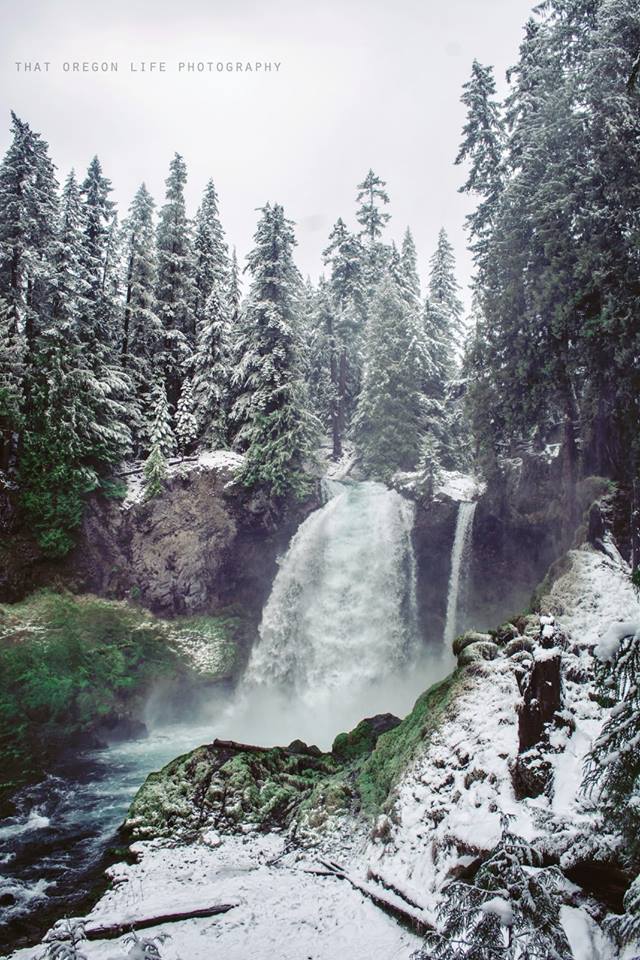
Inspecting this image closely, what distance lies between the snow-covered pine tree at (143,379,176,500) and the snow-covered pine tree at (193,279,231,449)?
6.01ft

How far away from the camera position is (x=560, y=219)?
54.2 feet

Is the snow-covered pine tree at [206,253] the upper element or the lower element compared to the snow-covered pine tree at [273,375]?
upper

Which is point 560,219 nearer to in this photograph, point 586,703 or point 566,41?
point 566,41

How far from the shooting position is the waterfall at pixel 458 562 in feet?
70.6

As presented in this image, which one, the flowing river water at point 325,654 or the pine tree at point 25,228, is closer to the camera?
the flowing river water at point 325,654

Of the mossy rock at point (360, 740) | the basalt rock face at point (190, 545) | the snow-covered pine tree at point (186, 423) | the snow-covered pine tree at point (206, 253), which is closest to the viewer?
the mossy rock at point (360, 740)

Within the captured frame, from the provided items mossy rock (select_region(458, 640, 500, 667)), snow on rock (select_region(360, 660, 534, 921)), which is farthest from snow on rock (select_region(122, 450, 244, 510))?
snow on rock (select_region(360, 660, 534, 921))

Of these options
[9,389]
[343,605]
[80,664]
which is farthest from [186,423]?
[80,664]

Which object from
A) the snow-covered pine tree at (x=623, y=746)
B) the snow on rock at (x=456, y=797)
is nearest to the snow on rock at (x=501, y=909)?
the snow-covered pine tree at (x=623, y=746)

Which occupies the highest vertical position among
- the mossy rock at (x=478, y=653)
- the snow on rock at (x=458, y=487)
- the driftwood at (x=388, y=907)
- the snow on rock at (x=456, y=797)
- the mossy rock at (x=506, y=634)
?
the snow on rock at (x=458, y=487)

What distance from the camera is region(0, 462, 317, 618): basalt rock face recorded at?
78.6ft

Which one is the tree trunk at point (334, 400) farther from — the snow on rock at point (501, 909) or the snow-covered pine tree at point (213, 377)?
the snow on rock at point (501, 909)

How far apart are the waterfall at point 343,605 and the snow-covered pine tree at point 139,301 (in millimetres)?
10900

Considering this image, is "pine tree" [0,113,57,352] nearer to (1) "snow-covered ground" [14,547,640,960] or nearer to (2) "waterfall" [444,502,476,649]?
(2) "waterfall" [444,502,476,649]
